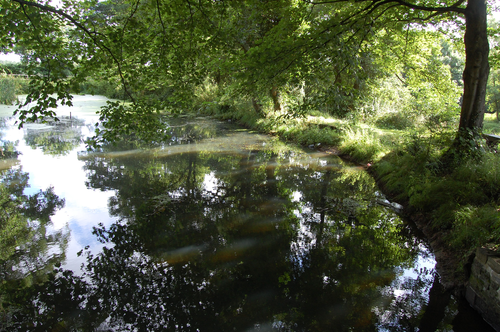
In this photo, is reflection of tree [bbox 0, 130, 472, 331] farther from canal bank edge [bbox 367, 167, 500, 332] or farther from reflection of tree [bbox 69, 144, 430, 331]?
canal bank edge [bbox 367, 167, 500, 332]

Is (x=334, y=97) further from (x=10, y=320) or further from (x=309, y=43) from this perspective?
(x=10, y=320)

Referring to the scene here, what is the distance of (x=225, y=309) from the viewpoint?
4.09 m

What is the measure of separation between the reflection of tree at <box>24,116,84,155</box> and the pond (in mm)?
3562

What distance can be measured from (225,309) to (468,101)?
21.4 ft

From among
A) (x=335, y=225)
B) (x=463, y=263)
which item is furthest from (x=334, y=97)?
(x=463, y=263)

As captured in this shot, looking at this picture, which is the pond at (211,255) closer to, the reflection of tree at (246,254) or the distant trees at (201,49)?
the reflection of tree at (246,254)

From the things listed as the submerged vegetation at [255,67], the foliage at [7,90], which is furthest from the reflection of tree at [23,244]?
the foliage at [7,90]

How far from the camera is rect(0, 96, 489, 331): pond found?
13.0 feet

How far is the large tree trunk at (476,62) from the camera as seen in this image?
21.1ft

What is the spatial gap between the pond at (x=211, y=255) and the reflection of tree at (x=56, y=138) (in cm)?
356

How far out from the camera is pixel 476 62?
21.3 feet

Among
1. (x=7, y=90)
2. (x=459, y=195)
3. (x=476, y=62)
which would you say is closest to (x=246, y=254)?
(x=459, y=195)

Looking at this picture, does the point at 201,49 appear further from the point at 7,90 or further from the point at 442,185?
the point at 7,90

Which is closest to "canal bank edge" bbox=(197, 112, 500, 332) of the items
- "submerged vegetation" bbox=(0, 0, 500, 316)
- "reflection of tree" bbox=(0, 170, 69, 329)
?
"submerged vegetation" bbox=(0, 0, 500, 316)
